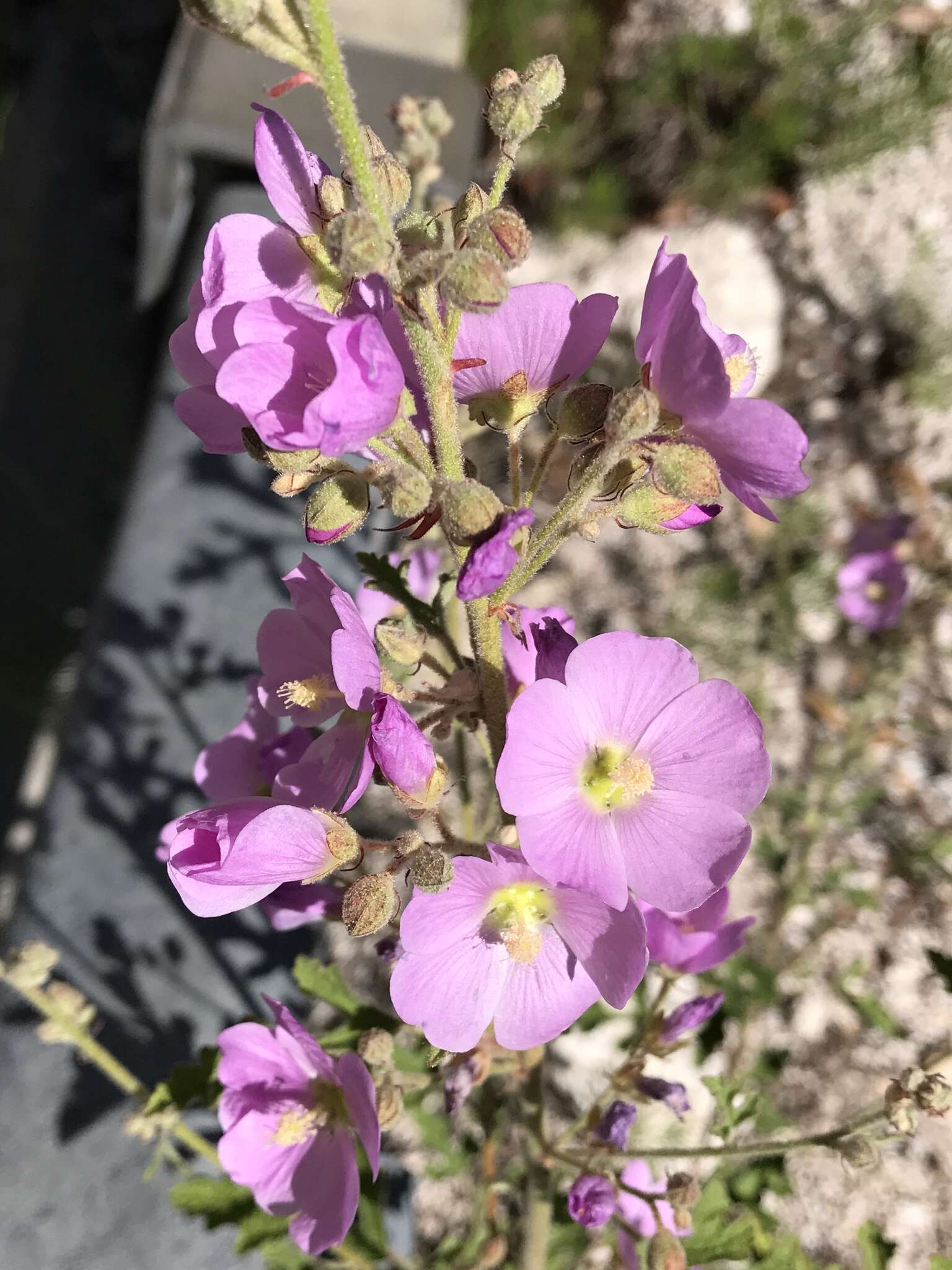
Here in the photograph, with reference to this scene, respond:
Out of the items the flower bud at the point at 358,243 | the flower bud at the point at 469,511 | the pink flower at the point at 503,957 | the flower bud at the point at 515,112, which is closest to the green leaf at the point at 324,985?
the pink flower at the point at 503,957

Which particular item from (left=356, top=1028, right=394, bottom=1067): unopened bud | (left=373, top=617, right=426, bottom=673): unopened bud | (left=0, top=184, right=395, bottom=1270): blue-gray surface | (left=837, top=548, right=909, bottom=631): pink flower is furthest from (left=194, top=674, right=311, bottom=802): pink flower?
(left=837, top=548, right=909, bottom=631): pink flower

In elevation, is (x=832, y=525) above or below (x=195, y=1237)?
above

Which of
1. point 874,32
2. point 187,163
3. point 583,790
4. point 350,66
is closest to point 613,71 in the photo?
point 874,32

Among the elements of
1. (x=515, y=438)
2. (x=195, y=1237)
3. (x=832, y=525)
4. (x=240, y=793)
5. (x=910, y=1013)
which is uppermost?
(x=515, y=438)

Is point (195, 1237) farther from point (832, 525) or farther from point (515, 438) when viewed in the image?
point (832, 525)

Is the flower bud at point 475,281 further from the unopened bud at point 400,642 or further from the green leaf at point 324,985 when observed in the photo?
the green leaf at point 324,985

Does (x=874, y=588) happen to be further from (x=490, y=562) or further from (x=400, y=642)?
(x=490, y=562)

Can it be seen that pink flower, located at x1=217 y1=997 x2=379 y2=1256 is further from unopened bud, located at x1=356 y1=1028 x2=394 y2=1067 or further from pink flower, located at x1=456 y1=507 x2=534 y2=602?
pink flower, located at x1=456 y1=507 x2=534 y2=602
